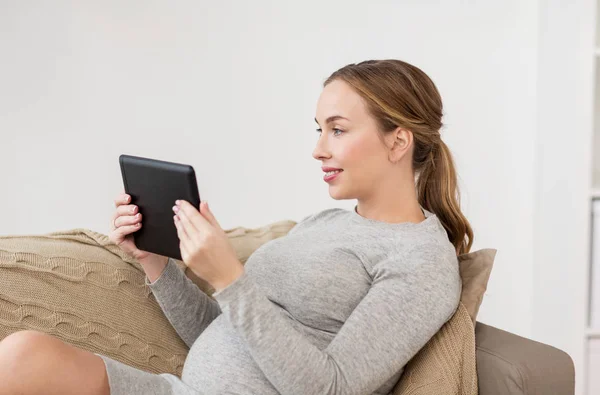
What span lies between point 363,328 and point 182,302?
49cm

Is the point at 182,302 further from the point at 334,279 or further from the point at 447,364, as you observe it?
the point at 447,364

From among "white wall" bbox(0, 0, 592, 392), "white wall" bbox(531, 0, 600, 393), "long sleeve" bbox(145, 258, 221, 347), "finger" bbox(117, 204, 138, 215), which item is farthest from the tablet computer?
"white wall" bbox(531, 0, 600, 393)

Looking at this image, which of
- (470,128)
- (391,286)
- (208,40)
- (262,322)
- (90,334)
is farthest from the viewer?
(470,128)

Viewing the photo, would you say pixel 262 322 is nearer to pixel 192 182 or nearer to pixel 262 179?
pixel 192 182

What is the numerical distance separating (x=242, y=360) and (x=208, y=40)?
1413 millimetres

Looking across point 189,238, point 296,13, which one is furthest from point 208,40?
point 189,238

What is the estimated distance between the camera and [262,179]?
262 cm

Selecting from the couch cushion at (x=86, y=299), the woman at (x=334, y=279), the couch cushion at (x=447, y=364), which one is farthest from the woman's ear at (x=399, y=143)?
the couch cushion at (x=86, y=299)

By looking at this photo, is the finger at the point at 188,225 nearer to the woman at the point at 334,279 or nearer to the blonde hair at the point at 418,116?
the woman at the point at 334,279

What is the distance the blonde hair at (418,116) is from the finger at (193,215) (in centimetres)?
44

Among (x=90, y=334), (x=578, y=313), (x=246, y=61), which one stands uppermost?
(x=246, y=61)

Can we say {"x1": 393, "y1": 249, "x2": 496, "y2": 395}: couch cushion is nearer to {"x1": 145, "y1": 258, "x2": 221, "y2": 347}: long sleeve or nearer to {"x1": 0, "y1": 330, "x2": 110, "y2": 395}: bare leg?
{"x1": 145, "y1": 258, "x2": 221, "y2": 347}: long sleeve

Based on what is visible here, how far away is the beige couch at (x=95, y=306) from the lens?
5.00ft

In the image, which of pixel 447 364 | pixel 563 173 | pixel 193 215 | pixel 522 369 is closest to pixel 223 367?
pixel 193 215
